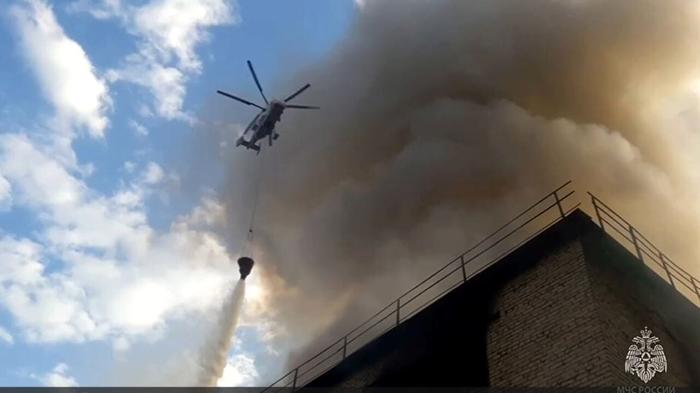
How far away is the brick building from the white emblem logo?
16cm

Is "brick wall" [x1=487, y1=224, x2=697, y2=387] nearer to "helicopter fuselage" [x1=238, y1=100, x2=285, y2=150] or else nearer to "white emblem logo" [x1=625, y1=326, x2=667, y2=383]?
"white emblem logo" [x1=625, y1=326, x2=667, y2=383]

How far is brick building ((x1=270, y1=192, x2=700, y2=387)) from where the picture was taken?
9711 millimetres

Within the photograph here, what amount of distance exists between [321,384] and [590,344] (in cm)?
766

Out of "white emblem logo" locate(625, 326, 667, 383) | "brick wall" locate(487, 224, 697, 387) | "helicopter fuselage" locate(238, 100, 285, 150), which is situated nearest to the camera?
"brick wall" locate(487, 224, 697, 387)

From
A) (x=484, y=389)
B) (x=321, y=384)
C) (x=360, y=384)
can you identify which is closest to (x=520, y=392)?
(x=484, y=389)

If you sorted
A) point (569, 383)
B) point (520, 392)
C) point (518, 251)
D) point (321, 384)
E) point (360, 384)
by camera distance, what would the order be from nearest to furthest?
point (569, 383)
point (520, 392)
point (518, 251)
point (360, 384)
point (321, 384)

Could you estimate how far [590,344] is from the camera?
9.43 metres

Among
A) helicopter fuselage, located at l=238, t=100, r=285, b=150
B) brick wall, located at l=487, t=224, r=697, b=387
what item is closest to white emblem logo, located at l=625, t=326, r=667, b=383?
brick wall, located at l=487, t=224, r=697, b=387

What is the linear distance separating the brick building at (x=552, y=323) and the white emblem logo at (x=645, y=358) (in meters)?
0.16

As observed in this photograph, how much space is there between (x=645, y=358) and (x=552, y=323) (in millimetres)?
1645

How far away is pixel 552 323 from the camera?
10375 mm

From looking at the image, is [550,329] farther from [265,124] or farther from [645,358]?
[265,124]

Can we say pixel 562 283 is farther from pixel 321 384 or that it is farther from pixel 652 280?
pixel 321 384

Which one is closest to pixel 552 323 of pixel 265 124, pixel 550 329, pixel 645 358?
pixel 550 329
